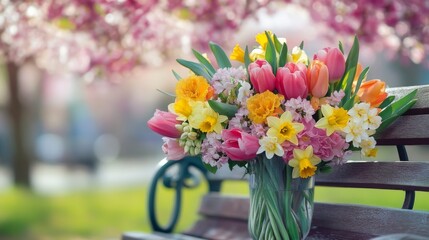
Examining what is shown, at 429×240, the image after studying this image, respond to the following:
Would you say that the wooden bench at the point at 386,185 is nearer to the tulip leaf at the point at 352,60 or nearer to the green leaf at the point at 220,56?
the tulip leaf at the point at 352,60

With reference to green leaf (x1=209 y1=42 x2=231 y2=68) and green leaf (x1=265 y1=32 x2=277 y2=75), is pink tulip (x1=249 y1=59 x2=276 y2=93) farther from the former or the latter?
green leaf (x1=209 y1=42 x2=231 y2=68)

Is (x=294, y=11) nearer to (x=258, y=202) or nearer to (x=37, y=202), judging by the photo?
(x=258, y=202)

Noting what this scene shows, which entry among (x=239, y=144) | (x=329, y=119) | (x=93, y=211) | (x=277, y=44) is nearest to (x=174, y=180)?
(x=277, y=44)

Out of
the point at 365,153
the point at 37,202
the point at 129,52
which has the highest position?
the point at 129,52

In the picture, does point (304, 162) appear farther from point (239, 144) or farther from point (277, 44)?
point (277, 44)

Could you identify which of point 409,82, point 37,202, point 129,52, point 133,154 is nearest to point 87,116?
point 133,154

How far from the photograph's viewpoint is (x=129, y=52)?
5.42 m

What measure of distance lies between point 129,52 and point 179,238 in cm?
195

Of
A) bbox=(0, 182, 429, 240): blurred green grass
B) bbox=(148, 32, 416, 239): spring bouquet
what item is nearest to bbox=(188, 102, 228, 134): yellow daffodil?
bbox=(148, 32, 416, 239): spring bouquet

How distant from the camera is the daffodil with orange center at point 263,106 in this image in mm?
2658

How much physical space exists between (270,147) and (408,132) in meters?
0.64

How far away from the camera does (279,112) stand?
106 inches

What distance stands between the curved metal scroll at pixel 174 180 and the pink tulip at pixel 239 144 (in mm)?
1387

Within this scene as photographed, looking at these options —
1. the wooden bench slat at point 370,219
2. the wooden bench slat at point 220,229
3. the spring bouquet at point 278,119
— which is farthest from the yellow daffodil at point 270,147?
the wooden bench slat at point 220,229
